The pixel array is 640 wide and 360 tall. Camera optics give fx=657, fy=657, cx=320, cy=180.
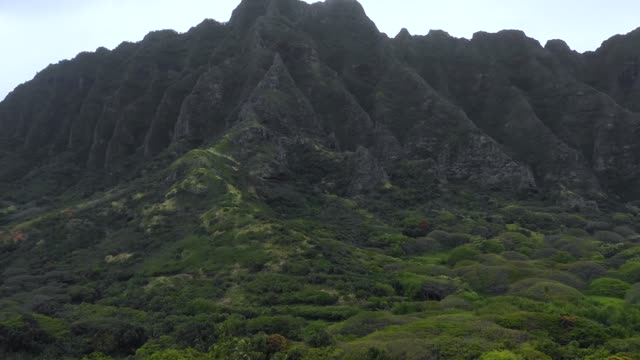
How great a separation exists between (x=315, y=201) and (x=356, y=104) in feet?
171

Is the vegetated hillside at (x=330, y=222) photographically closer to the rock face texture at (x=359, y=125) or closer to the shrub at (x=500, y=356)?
the shrub at (x=500, y=356)

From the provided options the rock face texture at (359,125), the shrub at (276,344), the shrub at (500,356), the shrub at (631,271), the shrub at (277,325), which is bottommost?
the shrub at (277,325)

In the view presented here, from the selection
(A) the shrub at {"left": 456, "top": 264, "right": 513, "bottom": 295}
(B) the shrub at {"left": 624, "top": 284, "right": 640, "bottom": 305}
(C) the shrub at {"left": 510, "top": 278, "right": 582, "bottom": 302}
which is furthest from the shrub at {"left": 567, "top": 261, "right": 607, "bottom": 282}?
(C) the shrub at {"left": 510, "top": 278, "right": 582, "bottom": 302}

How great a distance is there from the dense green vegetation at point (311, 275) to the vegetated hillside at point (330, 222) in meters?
0.35

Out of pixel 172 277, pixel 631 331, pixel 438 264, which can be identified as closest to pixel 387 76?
pixel 438 264

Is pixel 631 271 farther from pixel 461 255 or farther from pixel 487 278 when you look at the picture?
pixel 461 255

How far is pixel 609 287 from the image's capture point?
78000 millimetres

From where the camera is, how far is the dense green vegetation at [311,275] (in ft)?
175

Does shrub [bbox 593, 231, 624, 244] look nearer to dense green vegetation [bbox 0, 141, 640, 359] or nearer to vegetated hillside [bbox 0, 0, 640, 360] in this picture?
dense green vegetation [bbox 0, 141, 640, 359]

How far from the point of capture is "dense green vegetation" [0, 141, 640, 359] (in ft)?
175

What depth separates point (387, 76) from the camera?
18825 cm

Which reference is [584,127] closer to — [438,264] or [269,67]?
[269,67]

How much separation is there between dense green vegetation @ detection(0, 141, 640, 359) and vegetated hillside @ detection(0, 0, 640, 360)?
35 centimetres

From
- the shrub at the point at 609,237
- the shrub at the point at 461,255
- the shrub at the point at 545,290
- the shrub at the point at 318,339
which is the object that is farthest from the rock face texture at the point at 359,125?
the shrub at the point at 318,339
